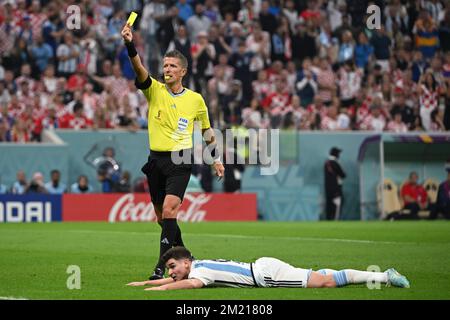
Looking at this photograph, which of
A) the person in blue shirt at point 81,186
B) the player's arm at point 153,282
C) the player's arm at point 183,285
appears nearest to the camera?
the player's arm at point 183,285

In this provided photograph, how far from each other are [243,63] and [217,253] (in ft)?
51.1

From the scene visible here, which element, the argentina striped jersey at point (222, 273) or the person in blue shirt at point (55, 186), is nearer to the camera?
the argentina striped jersey at point (222, 273)

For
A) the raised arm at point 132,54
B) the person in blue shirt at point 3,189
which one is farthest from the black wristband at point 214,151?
the person in blue shirt at point 3,189

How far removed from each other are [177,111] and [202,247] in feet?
16.9

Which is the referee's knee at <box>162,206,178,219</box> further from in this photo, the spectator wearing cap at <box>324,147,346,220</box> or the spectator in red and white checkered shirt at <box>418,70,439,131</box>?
the spectator in red and white checkered shirt at <box>418,70,439,131</box>

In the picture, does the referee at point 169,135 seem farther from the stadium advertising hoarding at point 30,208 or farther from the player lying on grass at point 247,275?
the stadium advertising hoarding at point 30,208

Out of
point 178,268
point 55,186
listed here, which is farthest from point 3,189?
point 178,268

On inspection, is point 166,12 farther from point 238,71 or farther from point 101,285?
point 101,285

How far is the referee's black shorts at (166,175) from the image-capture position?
1216 centimetres

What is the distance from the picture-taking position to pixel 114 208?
27.6 metres

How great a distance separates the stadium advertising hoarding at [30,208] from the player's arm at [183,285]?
16.7 meters

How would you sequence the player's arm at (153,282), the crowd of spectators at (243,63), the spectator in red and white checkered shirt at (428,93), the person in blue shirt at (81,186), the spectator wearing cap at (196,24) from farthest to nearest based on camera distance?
the spectator wearing cap at (196,24) → the spectator in red and white checkered shirt at (428,93) → the crowd of spectators at (243,63) → the person in blue shirt at (81,186) → the player's arm at (153,282)

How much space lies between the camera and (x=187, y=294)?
10031mm

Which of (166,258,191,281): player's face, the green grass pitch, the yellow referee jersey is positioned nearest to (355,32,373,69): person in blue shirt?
the green grass pitch
